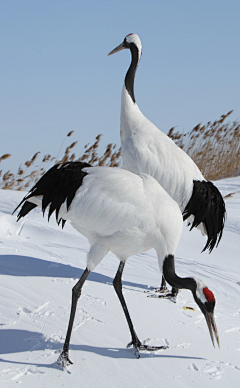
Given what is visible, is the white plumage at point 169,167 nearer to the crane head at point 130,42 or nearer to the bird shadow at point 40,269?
the crane head at point 130,42

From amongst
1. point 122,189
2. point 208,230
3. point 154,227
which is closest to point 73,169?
point 122,189

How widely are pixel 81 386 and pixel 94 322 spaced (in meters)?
0.75

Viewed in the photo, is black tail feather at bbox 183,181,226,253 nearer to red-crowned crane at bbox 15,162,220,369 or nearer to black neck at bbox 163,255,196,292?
red-crowned crane at bbox 15,162,220,369

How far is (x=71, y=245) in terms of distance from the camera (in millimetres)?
5121

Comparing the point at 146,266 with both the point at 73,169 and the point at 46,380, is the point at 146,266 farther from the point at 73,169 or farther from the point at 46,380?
the point at 46,380

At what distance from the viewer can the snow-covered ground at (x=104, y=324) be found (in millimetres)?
2354

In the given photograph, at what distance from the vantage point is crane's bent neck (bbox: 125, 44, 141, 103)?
4.43 m

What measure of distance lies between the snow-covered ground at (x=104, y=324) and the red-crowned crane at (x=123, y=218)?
188mm

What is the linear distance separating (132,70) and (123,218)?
2364mm

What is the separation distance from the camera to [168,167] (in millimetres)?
3914

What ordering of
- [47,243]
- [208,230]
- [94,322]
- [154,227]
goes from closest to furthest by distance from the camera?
[154,227], [94,322], [208,230], [47,243]

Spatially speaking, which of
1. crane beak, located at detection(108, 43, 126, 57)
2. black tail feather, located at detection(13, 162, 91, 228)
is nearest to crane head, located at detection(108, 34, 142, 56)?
crane beak, located at detection(108, 43, 126, 57)

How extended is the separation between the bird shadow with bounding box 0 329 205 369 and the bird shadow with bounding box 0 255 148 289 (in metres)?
Answer: 0.99

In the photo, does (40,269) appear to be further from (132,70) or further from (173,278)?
(132,70)
